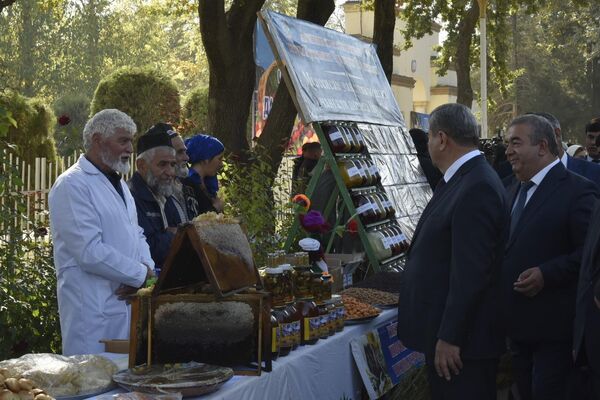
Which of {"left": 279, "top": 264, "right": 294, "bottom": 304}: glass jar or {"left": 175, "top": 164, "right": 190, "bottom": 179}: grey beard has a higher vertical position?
{"left": 175, "top": 164, "right": 190, "bottom": 179}: grey beard

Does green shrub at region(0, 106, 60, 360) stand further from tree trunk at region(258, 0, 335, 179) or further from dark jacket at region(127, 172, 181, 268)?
tree trunk at region(258, 0, 335, 179)

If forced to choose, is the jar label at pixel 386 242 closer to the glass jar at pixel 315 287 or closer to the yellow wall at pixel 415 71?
the glass jar at pixel 315 287

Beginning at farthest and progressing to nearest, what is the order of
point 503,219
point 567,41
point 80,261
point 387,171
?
point 567,41 < point 387,171 < point 80,261 < point 503,219

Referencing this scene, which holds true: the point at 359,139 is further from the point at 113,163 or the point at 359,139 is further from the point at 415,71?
the point at 415,71

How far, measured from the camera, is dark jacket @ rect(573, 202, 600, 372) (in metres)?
4.66

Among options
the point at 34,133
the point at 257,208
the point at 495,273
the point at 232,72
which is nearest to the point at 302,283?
the point at 495,273

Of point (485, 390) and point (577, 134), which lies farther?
point (577, 134)

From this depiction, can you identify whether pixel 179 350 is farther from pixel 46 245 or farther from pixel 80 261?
pixel 46 245

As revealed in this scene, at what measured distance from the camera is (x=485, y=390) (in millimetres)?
4457

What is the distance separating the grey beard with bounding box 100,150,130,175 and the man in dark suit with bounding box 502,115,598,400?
7.30ft

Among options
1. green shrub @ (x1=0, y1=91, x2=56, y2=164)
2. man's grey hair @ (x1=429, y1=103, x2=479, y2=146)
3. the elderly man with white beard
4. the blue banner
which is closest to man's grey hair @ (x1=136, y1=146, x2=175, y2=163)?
the elderly man with white beard

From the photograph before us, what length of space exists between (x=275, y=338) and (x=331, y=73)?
4.00 m

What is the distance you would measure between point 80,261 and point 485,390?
200 centimetres

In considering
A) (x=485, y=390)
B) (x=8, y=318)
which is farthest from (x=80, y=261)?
(x=485, y=390)
